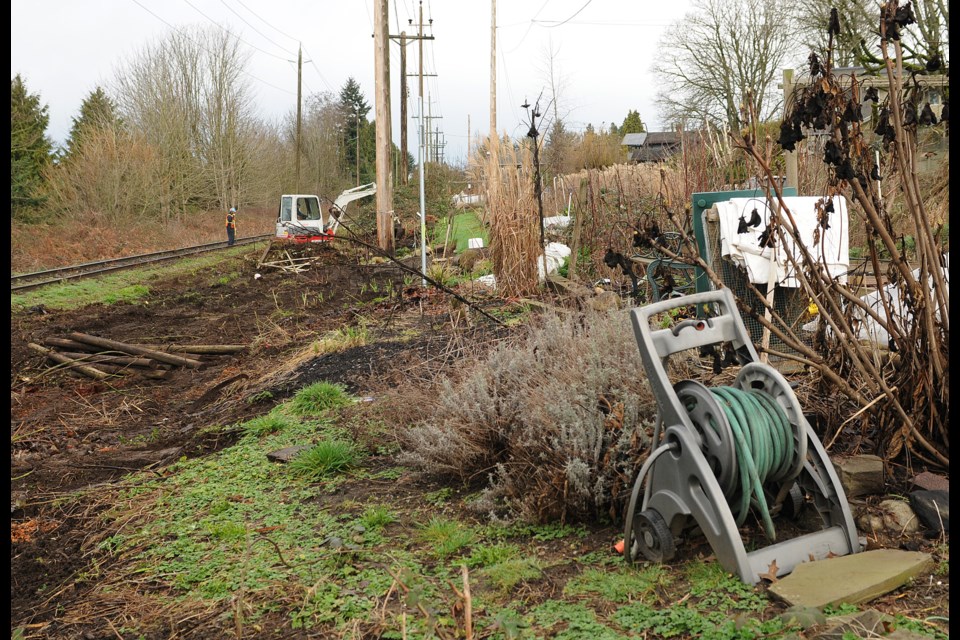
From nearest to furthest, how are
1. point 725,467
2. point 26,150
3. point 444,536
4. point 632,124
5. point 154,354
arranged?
point 725,467, point 444,536, point 154,354, point 26,150, point 632,124

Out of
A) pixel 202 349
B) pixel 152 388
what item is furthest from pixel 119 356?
pixel 152 388

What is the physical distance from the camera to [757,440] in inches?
123

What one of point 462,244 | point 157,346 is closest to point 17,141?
point 462,244

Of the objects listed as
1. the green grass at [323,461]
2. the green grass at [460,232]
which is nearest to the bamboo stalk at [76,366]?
the green grass at [323,461]

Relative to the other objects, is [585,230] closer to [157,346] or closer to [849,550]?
[157,346]

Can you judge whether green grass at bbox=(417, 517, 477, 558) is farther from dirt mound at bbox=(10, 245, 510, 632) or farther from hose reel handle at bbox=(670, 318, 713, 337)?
dirt mound at bbox=(10, 245, 510, 632)

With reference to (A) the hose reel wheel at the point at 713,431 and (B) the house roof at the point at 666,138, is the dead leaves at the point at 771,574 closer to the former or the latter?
(A) the hose reel wheel at the point at 713,431

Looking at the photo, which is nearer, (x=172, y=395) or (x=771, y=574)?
(x=771, y=574)

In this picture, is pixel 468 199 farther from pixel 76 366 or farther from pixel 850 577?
pixel 850 577

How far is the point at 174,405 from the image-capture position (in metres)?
8.04

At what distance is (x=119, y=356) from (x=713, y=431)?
8291 millimetres

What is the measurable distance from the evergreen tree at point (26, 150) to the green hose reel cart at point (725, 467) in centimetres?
2933

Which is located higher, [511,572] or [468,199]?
[468,199]

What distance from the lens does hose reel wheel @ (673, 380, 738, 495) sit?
3068 mm
